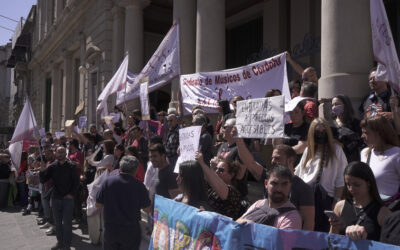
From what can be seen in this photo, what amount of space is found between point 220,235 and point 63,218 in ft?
16.8

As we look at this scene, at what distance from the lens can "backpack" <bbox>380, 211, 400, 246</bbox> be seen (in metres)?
2.23

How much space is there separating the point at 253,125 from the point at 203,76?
4021 millimetres

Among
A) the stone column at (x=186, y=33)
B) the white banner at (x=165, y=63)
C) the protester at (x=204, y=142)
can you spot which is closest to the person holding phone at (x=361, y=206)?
the protester at (x=204, y=142)

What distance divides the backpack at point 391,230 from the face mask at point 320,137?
120cm

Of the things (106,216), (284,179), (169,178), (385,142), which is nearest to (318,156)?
(385,142)

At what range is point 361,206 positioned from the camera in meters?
2.64

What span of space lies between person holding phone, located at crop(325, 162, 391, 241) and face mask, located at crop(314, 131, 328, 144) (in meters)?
0.80

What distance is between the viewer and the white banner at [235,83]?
636cm

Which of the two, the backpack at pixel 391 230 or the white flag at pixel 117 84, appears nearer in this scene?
the backpack at pixel 391 230

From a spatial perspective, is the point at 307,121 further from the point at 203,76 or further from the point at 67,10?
the point at 67,10

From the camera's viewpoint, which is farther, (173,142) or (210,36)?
(210,36)

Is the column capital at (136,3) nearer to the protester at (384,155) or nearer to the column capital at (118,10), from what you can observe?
the column capital at (118,10)

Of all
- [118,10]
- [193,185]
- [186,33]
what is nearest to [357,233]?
[193,185]

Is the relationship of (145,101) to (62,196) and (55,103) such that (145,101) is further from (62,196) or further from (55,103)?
(55,103)
